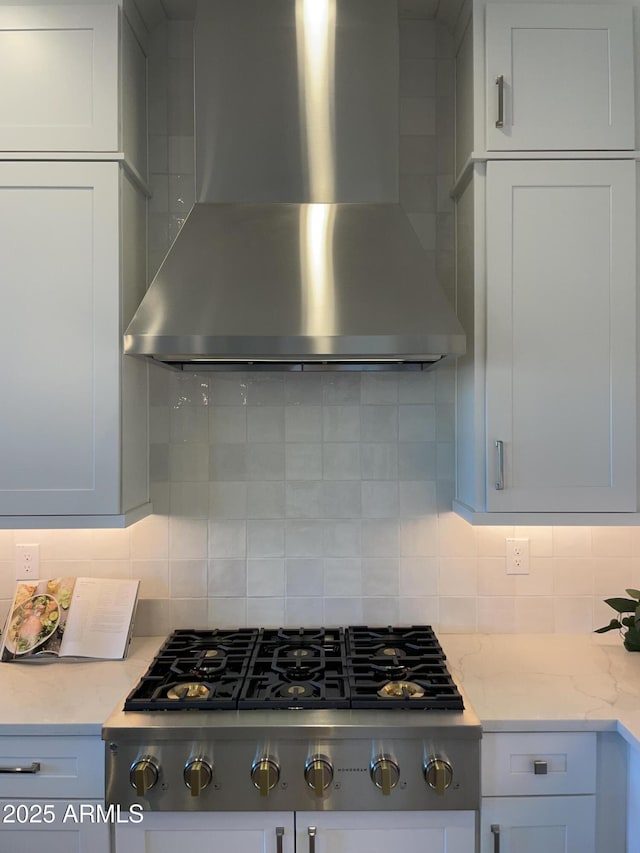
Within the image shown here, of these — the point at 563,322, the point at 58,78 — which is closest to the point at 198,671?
the point at 563,322

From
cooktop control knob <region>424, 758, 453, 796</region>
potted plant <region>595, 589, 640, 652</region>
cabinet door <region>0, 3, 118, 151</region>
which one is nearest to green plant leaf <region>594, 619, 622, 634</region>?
potted plant <region>595, 589, 640, 652</region>

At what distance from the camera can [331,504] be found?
2156 millimetres

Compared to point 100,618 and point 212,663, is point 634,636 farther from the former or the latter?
point 100,618

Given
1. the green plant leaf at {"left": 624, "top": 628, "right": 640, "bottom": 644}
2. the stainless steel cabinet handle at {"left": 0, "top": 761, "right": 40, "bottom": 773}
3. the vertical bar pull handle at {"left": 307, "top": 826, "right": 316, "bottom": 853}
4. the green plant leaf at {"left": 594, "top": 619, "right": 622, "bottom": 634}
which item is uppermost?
the green plant leaf at {"left": 594, "top": 619, "right": 622, "bottom": 634}

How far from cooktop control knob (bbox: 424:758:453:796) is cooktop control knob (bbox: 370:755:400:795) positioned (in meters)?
0.07

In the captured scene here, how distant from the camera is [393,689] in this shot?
1.70 meters

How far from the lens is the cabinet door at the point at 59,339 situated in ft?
5.85

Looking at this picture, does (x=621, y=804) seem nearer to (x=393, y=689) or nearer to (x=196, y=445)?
(x=393, y=689)

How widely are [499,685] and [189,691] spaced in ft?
2.72

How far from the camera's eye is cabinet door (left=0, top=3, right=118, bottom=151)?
1.79m

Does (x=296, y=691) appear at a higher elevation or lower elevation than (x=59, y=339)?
lower

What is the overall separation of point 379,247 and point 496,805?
1451 mm

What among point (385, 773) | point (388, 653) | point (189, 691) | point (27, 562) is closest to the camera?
point (385, 773)

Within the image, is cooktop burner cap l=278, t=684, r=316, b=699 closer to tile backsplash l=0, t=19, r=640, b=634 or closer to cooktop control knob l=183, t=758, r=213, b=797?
cooktop control knob l=183, t=758, r=213, b=797
